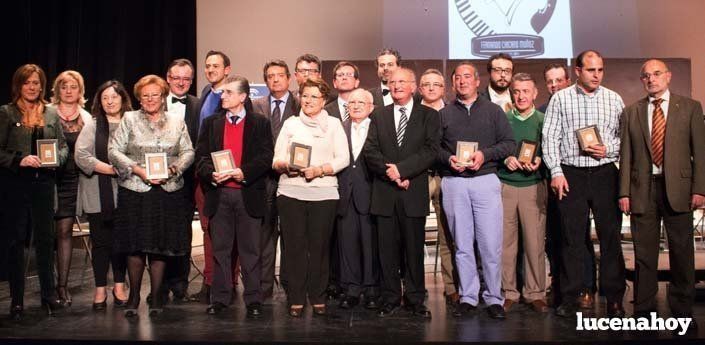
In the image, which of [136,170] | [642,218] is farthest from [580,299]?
[136,170]

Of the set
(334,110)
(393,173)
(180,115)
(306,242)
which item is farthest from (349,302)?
(180,115)

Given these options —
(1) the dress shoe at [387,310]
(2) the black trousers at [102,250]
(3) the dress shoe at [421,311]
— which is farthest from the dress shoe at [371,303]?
(2) the black trousers at [102,250]

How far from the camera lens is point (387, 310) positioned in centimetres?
467

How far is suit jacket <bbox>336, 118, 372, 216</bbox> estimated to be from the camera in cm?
486

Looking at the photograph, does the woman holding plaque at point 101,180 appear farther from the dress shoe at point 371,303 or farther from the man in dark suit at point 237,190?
the dress shoe at point 371,303

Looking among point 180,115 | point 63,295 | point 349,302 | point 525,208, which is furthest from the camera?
point 180,115

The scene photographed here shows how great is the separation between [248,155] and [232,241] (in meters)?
0.56

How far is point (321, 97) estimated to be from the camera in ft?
15.4

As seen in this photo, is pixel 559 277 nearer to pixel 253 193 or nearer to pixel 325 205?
pixel 325 205

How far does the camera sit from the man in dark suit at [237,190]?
185 inches

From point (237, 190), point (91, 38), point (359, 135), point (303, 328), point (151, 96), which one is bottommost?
point (303, 328)

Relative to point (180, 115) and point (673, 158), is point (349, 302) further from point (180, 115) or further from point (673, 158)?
point (673, 158)

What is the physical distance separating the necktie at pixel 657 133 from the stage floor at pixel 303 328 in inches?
39.4

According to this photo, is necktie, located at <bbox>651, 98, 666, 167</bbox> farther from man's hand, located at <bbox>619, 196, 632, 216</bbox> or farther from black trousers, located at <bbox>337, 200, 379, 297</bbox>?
black trousers, located at <bbox>337, 200, 379, 297</bbox>
